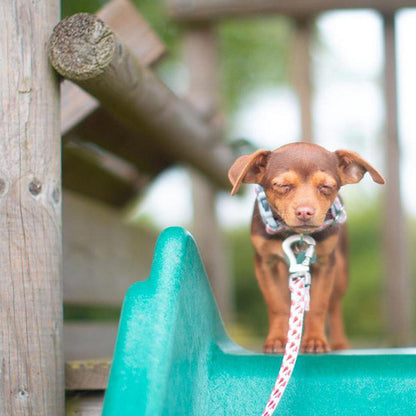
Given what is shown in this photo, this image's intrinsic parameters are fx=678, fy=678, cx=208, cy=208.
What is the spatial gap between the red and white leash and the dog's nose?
0.50ft

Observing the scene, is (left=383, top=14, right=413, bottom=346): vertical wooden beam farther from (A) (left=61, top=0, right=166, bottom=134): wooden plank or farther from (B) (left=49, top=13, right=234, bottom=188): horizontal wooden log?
(A) (left=61, top=0, right=166, bottom=134): wooden plank

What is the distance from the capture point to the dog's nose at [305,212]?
86.0 inches

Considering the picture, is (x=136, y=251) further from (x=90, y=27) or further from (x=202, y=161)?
(x=90, y=27)

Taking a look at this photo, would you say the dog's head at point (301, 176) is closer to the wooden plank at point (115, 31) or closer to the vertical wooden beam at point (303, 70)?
the wooden plank at point (115, 31)

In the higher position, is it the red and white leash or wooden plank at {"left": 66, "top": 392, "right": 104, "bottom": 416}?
the red and white leash

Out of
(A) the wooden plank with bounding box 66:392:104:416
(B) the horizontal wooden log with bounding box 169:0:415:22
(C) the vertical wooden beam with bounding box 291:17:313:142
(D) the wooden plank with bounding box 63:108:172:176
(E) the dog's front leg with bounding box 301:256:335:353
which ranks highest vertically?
(B) the horizontal wooden log with bounding box 169:0:415:22

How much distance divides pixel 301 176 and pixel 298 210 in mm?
159

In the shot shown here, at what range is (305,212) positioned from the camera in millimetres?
2184

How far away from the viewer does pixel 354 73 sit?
43.4 ft

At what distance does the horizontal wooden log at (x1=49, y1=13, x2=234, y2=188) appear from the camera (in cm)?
237

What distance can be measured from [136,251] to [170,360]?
3.50 metres

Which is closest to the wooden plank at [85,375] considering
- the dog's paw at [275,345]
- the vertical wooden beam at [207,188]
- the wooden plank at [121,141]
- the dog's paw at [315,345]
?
the dog's paw at [275,345]

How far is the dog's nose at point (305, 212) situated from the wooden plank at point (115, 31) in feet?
4.98

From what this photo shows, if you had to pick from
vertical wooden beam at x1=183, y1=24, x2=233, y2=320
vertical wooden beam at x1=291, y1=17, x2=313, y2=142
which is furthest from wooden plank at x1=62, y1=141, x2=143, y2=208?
vertical wooden beam at x1=291, y1=17, x2=313, y2=142
